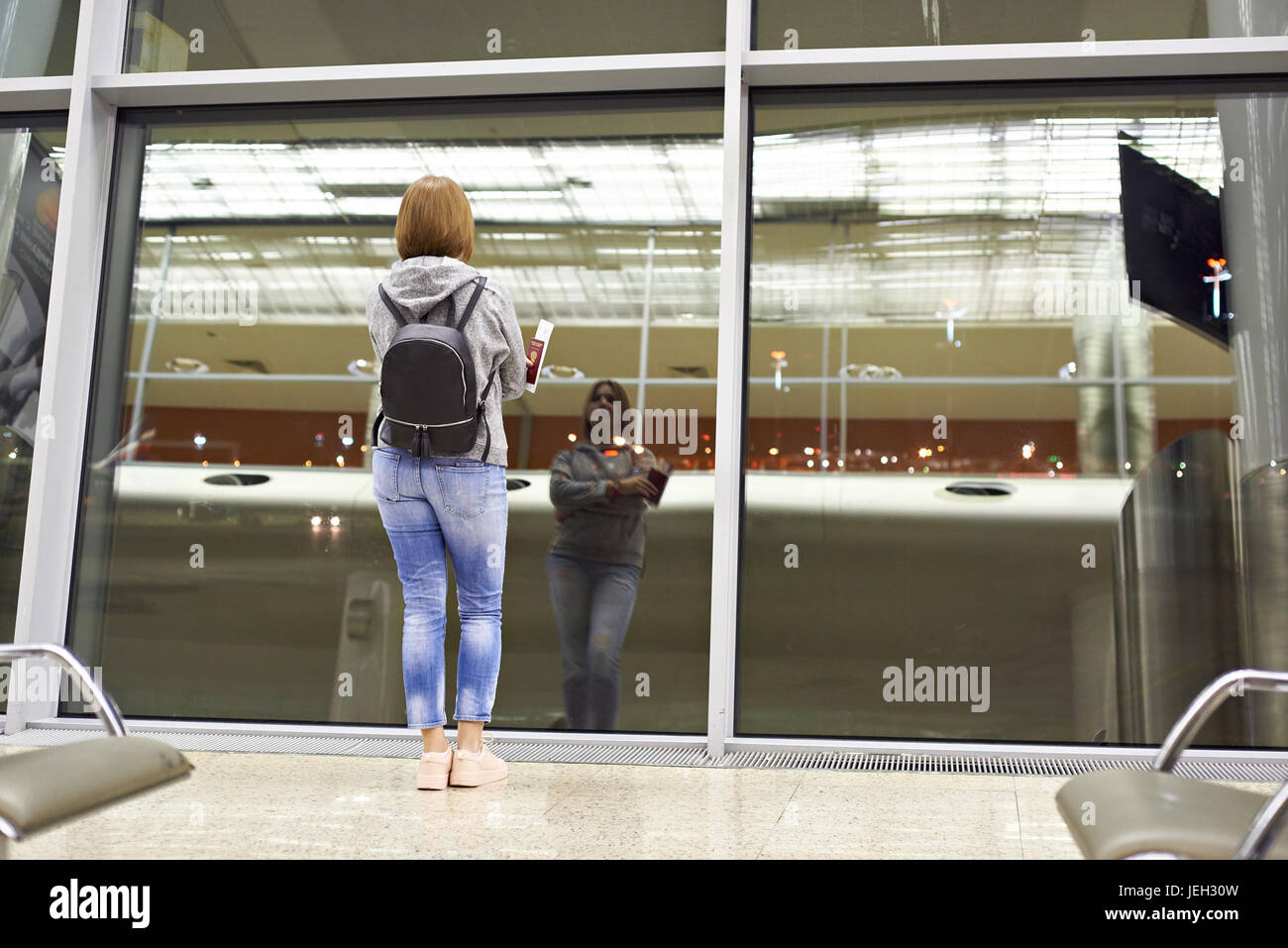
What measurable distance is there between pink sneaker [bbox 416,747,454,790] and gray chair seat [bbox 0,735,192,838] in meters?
0.87

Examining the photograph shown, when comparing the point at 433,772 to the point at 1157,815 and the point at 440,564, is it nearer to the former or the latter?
the point at 440,564

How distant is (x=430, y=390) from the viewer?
2.50 metres

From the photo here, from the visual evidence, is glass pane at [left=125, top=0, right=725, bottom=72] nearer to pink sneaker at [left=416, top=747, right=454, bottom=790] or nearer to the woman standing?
the woman standing

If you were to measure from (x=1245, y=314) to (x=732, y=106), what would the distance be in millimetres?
1935

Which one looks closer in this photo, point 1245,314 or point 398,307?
point 398,307

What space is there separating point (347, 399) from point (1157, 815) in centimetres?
405

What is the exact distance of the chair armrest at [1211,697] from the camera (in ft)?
5.41

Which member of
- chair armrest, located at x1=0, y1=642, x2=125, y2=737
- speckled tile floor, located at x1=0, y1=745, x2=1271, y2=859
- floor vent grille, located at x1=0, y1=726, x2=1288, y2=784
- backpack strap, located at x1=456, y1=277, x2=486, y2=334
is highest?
backpack strap, located at x1=456, y1=277, x2=486, y2=334

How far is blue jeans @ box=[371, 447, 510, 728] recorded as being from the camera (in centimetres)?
262

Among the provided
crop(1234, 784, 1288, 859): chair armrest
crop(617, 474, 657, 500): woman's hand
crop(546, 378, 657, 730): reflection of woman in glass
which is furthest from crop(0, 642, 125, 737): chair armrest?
crop(617, 474, 657, 500): woman's hand

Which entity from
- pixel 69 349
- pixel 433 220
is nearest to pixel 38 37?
pixel 69 349
